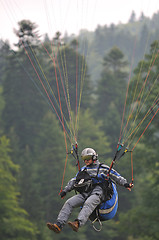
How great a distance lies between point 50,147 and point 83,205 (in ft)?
116

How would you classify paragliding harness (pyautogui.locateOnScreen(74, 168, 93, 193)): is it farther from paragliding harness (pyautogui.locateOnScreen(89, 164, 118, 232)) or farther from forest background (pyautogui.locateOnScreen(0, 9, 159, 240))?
forest background (pyautogui.locateOnScreen(0, 9, 159, 240))

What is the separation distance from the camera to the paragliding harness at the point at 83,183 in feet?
27.0

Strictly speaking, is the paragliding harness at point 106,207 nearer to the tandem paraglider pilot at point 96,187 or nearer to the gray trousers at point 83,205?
A: the tandem paraglider pilot at point 96,187

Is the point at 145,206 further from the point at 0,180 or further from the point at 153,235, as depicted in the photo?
the point at 0,180

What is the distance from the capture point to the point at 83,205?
806 cm

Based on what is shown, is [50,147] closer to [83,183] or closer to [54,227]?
[83,183]

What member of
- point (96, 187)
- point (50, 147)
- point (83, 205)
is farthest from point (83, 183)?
point (50, 147)

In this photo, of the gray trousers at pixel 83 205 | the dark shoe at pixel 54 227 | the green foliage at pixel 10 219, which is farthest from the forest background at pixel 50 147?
the dark shoe at pixel 54 227

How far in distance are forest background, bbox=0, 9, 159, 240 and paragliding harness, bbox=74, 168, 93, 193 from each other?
1311cm

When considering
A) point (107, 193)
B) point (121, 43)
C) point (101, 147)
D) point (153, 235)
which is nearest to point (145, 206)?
point (153, 235)

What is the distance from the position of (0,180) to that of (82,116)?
17.7m

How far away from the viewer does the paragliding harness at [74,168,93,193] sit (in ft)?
27.0

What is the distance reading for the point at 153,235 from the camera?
77.9ft

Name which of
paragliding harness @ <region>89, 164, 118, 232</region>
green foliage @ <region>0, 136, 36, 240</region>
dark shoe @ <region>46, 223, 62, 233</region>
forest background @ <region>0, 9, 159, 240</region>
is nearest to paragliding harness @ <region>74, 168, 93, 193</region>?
paragliding harness @ <region>89, 164, 118, 232</region>
